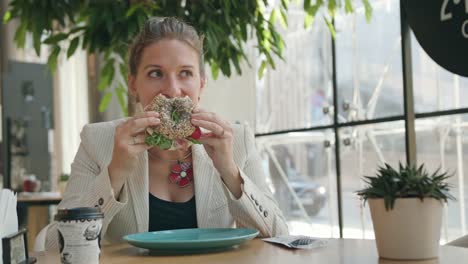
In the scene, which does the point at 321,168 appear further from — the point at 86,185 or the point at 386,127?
the point at 86,185

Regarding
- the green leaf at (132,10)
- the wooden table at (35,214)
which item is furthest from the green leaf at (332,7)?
the wooden table at (35,214)

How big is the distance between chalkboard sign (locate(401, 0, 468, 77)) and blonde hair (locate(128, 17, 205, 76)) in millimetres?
770

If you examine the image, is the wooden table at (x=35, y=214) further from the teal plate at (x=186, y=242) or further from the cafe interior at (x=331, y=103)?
the teal plate at (x=186, y=242)

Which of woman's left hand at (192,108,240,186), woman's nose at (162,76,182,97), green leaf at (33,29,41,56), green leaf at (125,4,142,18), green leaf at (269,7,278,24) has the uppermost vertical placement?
green leaf at (269,7,278,24)

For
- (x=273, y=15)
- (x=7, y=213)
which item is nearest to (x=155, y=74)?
(x=7, y=213)

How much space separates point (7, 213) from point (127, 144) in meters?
0.49

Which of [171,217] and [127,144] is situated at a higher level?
[127,144]

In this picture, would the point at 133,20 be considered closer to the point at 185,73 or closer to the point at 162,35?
the point at 162,35

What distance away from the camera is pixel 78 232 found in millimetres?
1052

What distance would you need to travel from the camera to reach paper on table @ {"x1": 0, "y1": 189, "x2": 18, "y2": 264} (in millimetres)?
1058

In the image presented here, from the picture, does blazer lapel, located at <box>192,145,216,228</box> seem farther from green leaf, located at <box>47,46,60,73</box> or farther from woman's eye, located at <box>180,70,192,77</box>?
green leaf, located at <box>47,46,60,73</box>

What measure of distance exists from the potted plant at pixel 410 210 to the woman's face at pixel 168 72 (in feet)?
2.57

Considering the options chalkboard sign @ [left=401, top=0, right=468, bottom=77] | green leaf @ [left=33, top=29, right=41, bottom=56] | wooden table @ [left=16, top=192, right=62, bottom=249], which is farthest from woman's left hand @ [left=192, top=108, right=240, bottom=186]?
wooden table @ [left=16, top=192, right=62, bottom=249]

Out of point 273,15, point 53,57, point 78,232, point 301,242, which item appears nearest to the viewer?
point 78,232
